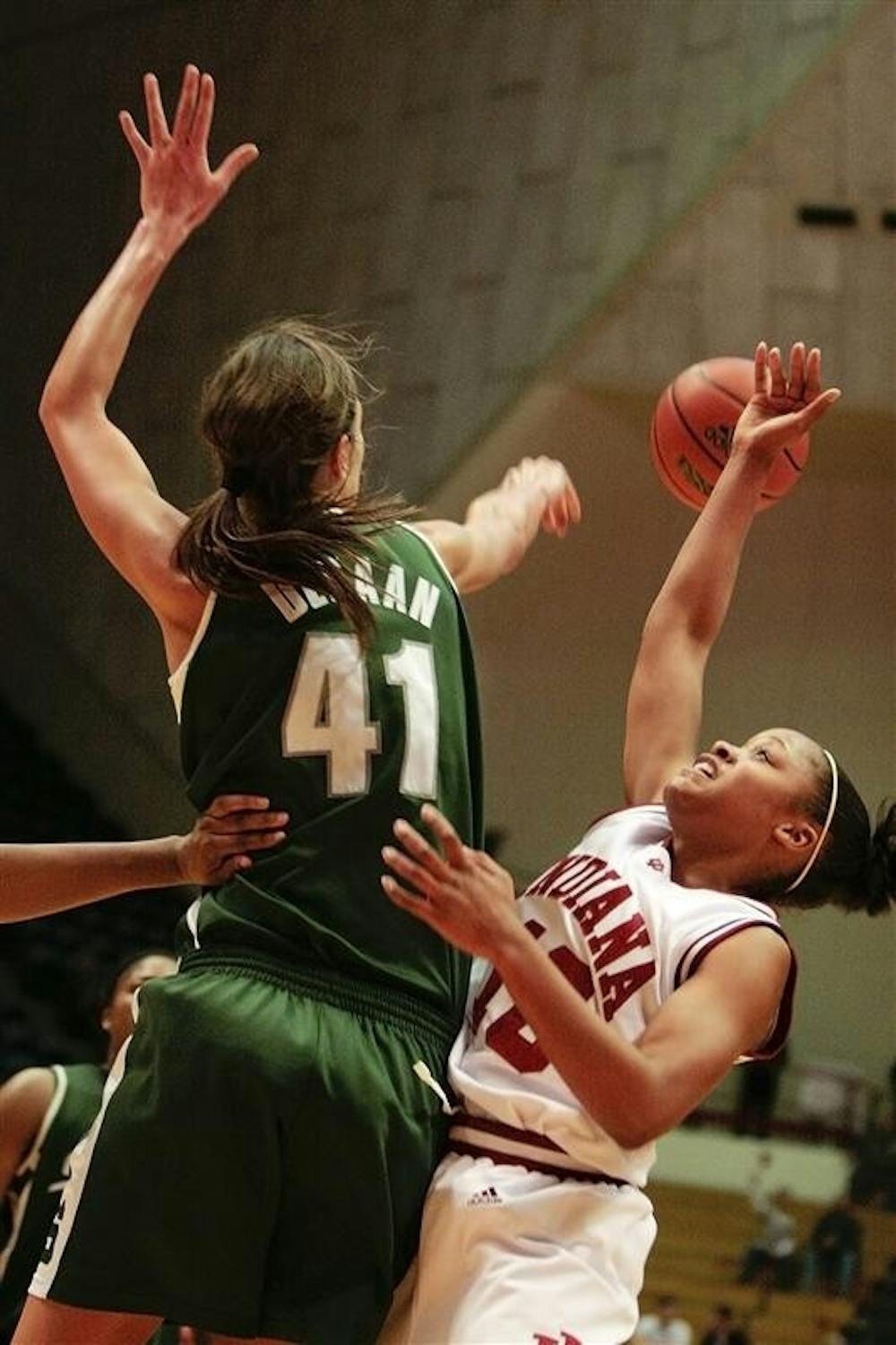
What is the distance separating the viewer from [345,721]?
241cm

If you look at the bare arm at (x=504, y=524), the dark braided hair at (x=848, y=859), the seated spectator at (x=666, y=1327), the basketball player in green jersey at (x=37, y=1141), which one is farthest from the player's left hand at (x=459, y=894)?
the seated spectator at (x=666, y=1327)

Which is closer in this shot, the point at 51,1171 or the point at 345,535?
the point at 345,535

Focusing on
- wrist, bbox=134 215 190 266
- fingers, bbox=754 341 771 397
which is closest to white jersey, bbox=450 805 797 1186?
fingers, bbox=754 341 771 397

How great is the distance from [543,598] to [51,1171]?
231 inches

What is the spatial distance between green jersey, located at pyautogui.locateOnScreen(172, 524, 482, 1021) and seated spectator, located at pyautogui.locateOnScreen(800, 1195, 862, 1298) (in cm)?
838

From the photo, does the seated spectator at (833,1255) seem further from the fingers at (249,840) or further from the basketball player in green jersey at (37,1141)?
the fingers at (249,840)

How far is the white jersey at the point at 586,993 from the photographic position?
2.34 meters

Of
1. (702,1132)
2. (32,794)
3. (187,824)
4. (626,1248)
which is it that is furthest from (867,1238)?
(626,1248)

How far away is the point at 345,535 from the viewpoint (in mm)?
2479

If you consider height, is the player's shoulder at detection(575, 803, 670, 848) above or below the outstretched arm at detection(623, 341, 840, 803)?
below

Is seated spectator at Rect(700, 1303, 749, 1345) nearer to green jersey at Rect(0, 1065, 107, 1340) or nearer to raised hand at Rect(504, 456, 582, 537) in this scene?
green jersey at Rect(0, 1065, 107, 1340)

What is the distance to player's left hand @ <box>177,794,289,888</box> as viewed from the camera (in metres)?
2.38

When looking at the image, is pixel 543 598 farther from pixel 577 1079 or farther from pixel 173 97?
pixel 577 1079

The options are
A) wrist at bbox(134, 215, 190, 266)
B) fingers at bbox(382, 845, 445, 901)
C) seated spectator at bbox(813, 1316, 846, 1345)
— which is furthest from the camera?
seated spectator at bbox(813, 1316, 846, 1345)
